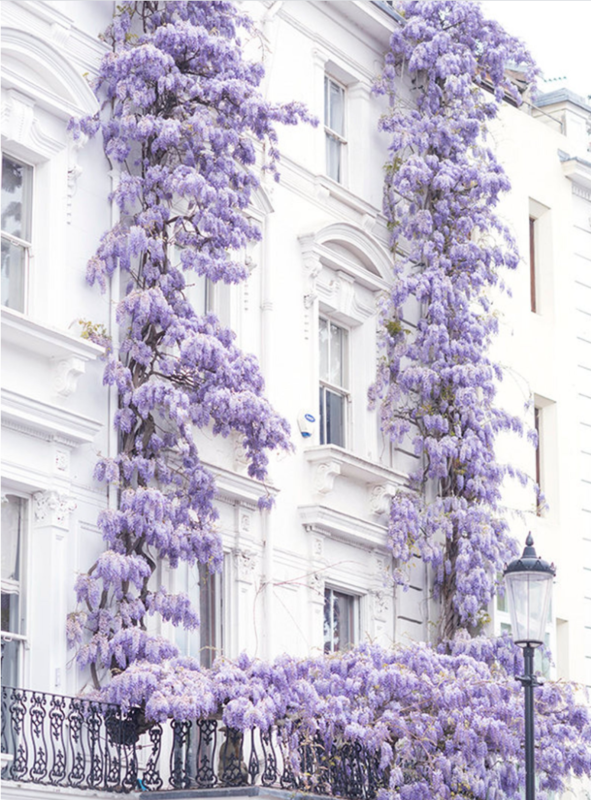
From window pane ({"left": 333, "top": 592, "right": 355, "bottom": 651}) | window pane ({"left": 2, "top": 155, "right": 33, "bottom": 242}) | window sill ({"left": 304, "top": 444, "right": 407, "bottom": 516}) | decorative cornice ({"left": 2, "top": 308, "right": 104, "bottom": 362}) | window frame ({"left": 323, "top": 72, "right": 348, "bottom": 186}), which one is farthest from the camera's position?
window frame ({"left": 323, "top": 72, "right": 348, "bottom": 186})

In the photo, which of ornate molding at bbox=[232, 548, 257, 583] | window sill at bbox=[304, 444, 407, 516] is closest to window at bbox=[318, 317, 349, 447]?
window sill at bbox=[304, 444, 407, 516]

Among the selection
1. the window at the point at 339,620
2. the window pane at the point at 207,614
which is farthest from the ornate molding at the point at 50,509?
the window at the point at 339,620

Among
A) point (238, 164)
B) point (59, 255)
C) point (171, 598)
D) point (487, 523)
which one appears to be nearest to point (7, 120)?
point (59, 255)

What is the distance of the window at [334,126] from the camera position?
23.3m

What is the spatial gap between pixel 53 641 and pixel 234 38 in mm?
7212

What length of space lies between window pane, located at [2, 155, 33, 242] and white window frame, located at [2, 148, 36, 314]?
17 millimetres

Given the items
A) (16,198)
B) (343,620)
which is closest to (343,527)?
(343,620)

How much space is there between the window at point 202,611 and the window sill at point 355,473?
2.01 meters

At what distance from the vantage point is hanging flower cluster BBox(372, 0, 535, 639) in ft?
74.0

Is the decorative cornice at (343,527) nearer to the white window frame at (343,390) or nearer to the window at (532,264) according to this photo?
the white window frame at (343,390)

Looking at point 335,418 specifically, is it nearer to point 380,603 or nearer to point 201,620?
point 380,603

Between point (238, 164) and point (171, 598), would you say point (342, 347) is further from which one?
point (171, 598)

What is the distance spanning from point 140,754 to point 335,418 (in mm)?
6074

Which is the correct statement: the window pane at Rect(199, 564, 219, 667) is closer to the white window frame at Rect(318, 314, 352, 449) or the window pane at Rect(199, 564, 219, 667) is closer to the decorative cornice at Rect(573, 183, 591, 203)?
the white window frame at Rect(318, 314, 352, 449)
